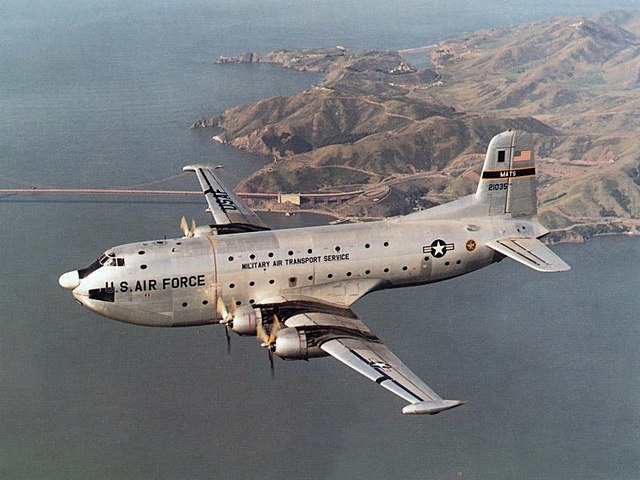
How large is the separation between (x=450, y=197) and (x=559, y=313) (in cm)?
4998

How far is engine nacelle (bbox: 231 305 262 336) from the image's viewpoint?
40.6 metres

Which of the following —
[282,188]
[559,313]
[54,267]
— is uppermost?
[282,188]

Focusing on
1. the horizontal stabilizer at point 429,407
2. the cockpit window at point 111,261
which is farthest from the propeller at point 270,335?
the horizontal stabilizer at point 429,407

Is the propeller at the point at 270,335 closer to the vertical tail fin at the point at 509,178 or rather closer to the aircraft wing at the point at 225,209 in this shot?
the aircraft wing at the point at 225,209

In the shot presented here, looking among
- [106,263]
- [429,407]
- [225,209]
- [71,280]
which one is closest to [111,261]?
[106,263]

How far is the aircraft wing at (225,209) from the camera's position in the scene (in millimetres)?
50812

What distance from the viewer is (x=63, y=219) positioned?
16312 centimetres

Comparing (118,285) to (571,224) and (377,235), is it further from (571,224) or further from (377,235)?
(571,224)

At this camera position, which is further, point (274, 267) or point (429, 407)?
point (274, 267)

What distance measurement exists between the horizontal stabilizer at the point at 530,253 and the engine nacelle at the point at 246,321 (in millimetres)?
17865

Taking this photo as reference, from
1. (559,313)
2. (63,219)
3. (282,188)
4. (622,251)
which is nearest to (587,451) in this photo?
(559,313)

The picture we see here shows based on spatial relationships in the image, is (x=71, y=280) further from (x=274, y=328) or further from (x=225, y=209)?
(x=225, y=209)

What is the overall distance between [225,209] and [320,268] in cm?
1276

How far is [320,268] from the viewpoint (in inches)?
1764
